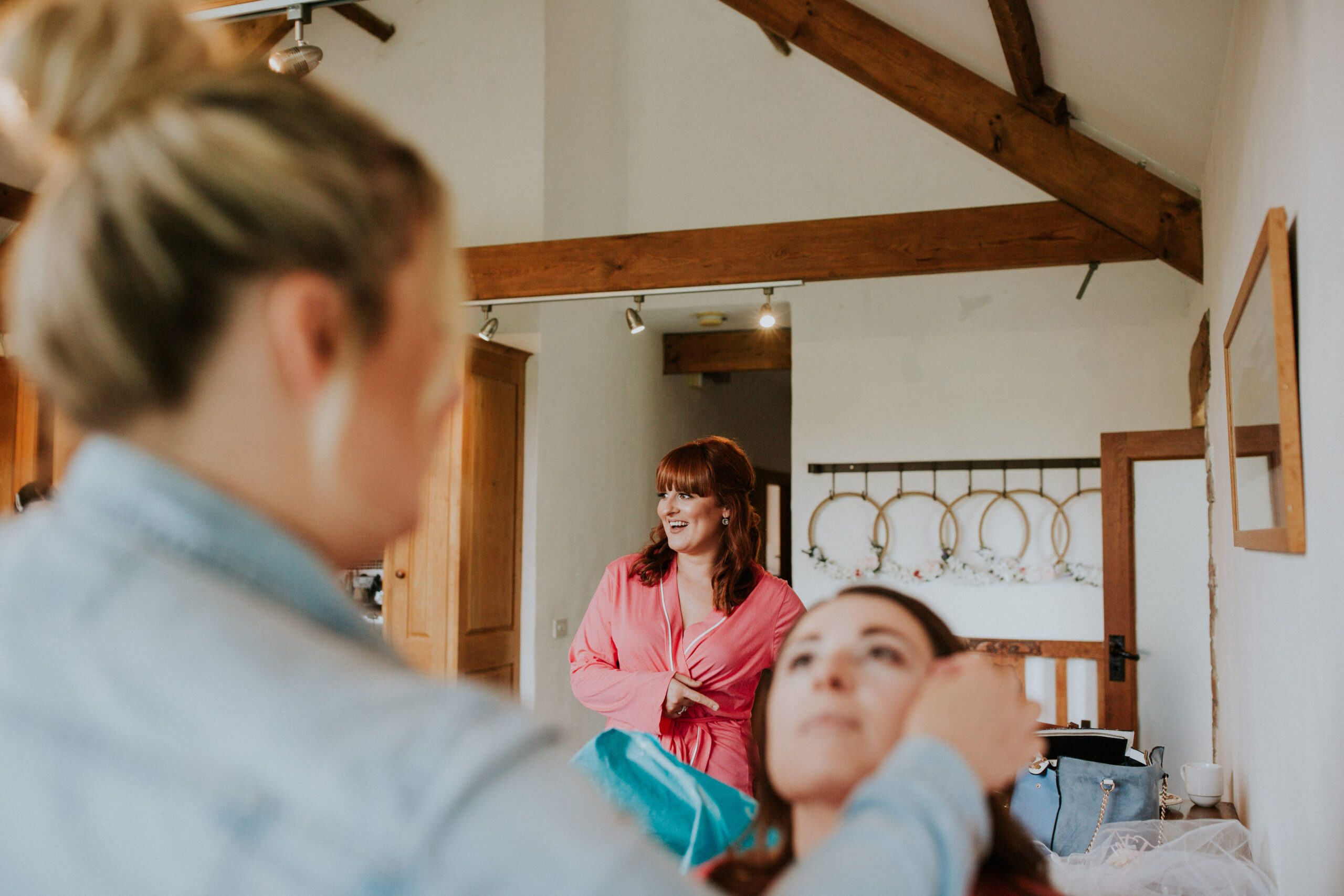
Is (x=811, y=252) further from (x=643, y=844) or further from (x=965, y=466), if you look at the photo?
(x=643, y=844)

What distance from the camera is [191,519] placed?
46 centimetres

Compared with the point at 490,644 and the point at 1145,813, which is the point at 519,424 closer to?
the point at 490,644

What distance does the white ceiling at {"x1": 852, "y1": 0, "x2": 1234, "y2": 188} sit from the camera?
2357 mm

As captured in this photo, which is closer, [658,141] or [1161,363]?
[1161,363]

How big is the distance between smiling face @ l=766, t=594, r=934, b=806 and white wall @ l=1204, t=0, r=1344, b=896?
2.16ft

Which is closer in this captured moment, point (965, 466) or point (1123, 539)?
point (1123, 539)

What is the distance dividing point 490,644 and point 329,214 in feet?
15.1

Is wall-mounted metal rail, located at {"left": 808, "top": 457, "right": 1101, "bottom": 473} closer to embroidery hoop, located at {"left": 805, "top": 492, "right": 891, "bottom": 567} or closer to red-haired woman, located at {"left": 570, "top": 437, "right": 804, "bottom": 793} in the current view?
embroidery hoop, located at {"left": 805, "top": 492, "right": 891, "bottom": 567}

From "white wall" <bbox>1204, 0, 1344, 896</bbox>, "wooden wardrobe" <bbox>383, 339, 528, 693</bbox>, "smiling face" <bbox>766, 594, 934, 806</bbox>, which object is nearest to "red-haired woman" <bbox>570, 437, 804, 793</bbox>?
"white wall" <bbox>1204, 0, 1344, 896</bbox>

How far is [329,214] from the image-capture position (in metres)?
0.48

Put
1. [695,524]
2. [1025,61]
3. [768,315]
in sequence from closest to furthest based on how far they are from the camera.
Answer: [695,524] → [1025,61] → [768,315]

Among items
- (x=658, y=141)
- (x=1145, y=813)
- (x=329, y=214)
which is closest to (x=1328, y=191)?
(x=329, y=214)

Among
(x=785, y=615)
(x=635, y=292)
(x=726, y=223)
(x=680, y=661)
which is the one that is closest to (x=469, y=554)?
(x=635, y=292)

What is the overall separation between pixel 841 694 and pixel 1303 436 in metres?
1.01
